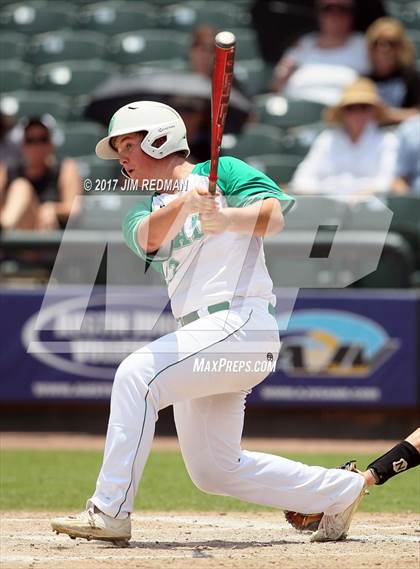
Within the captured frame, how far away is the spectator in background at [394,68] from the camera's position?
10633mm

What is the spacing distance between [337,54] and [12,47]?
165 inches

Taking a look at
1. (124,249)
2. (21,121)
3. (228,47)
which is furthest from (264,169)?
(228,47)

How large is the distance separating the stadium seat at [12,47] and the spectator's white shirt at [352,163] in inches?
199

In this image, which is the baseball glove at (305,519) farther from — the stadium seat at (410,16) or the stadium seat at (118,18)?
the stadium seat at (118,18)

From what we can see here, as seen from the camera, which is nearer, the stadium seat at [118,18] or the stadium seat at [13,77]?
the stadium seat at [13,77]

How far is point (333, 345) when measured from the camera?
9.19m

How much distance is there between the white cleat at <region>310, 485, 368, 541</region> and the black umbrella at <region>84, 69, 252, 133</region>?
20.0ft

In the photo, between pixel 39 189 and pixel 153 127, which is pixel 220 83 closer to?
pixel 153 127

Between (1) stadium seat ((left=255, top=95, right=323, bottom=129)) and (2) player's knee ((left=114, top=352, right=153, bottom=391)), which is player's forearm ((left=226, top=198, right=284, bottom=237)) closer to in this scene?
(2) player's knee ((left=114, top=352, right=153, bottom=391))

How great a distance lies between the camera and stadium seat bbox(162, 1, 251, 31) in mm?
13297

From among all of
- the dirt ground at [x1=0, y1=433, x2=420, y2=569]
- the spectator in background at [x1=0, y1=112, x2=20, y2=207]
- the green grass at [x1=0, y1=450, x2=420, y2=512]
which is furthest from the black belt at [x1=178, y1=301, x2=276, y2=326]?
the spectator in background at [x1=0, y1=112, x2=20, y2=207]

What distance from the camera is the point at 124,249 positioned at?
30.1 feet

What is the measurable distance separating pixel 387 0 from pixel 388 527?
31.0 feet

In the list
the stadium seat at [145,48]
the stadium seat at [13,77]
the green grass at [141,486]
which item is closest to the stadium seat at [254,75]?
the stadium seat at [145,48]
